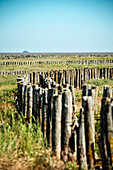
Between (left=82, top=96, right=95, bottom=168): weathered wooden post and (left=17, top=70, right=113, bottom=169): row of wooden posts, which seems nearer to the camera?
(left=17, top=70, right=113, bottom=169): row of wooden posts

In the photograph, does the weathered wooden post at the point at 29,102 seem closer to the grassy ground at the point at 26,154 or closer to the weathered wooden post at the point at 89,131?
the grassy ground at the point at 26,154

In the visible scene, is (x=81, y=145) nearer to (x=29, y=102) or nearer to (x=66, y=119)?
(x=66, y=119)

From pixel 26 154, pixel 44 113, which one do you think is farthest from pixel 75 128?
pixel 26 154

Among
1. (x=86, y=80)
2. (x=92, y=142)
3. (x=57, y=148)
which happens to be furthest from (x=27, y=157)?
(x=86, y=80)

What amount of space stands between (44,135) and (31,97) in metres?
1.05

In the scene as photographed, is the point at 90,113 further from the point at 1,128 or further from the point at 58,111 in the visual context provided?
the point at 1,128

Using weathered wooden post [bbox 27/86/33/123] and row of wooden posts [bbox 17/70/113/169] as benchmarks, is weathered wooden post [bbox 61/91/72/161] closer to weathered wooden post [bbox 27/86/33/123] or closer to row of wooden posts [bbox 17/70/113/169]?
row of wooden posts [bbox 17/70/113/169]

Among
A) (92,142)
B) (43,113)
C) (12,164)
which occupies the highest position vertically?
(43,113)

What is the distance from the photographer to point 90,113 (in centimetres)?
319

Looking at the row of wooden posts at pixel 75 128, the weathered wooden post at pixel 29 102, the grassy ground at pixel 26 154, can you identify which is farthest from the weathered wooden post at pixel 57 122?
the weathered wooden post at pixel 29 102

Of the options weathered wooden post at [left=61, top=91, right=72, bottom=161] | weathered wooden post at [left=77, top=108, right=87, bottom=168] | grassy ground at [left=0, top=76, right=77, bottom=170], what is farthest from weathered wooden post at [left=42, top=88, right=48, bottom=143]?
weathered wooden post at [left=77, top=108, right=87, bottom=168]

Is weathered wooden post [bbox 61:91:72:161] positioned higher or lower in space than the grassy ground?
higher

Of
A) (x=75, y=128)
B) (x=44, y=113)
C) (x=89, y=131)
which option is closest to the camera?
(x=89, y=131)

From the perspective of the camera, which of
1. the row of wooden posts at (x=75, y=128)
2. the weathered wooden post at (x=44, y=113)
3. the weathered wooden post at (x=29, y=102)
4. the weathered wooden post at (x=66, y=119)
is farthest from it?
the weathered wooden post at (x=29, y=102)
